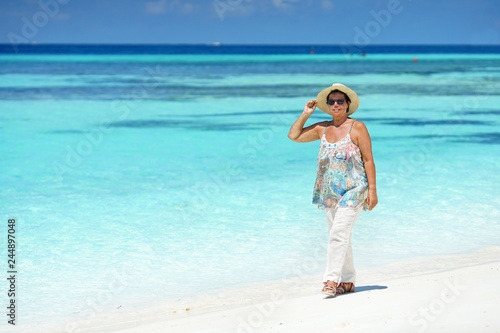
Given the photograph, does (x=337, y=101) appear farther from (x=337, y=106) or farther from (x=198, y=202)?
(x=198, y=202)

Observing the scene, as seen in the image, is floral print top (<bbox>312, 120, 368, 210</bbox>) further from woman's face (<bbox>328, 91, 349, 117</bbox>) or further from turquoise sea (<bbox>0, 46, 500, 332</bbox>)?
turquoise sea (<bbox>0, 46, 500, 332</bbox>)

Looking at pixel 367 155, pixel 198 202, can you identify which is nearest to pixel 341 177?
pixel 367 155

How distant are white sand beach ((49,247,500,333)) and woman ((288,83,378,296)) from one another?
36 cm

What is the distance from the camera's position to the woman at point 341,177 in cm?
416

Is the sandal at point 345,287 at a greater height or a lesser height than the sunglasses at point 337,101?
lesser

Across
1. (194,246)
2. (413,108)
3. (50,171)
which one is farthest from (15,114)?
(194,246)

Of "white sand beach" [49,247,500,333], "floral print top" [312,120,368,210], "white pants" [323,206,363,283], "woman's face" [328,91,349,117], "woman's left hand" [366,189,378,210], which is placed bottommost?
"white sand beach" [49,247,500,333]

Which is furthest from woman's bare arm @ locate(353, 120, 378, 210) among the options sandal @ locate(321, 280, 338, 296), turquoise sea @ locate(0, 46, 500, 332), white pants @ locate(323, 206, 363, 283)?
turquoise sea @ locate(0, 46, 500, 332)

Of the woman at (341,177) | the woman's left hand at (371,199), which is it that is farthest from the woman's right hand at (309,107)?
the woman's left hand at (371,199)

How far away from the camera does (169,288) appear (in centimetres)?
521

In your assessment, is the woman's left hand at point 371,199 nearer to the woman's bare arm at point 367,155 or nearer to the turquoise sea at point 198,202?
the woman's bare arm at point 367,155

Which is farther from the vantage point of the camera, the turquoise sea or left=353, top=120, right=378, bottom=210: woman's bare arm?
the turquoise sea

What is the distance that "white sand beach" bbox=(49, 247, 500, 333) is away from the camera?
3.54m

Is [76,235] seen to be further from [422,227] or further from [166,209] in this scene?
[422,227]
